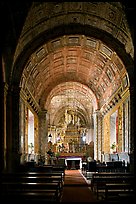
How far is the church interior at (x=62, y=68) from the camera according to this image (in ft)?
62.2

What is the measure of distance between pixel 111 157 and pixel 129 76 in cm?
963

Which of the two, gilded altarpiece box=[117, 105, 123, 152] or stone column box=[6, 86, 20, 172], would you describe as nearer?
stone column box=[6, 86, 20, 172]

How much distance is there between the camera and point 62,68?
31484mm

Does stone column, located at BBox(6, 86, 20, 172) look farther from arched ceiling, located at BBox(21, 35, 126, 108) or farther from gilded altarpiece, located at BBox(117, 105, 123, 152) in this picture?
gilded altarpiece, located at BBox(117, 105, 123, 152)

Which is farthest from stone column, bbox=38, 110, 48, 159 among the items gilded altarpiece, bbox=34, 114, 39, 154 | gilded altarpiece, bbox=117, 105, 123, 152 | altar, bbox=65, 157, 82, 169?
gilded altarpiece, bbox=117, 105, 123, 152

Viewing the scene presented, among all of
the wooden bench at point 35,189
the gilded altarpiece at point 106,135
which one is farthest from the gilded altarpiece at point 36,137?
the wooden bench at point 35,189

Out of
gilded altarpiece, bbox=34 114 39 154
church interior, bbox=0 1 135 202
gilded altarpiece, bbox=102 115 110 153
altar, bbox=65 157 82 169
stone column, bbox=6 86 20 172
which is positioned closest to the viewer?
church interior, bbox=0 1 135 202

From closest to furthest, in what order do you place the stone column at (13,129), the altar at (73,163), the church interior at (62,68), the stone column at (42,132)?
the church interior at (62,68) → the stone column at (13,129) → the stone column at (42,132) → the altar at (73,163)

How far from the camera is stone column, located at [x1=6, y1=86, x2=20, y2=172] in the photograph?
2067 cm

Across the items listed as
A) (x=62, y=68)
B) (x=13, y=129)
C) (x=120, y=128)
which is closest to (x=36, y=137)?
(x=62, y=68)

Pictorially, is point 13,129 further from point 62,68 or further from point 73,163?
point 73,163

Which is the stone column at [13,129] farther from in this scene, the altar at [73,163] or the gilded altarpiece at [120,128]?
the altar at [73,163]

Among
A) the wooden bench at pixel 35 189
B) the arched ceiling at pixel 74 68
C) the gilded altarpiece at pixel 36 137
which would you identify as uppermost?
the arched ceiling at pixel 74 68

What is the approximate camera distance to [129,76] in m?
21.2
